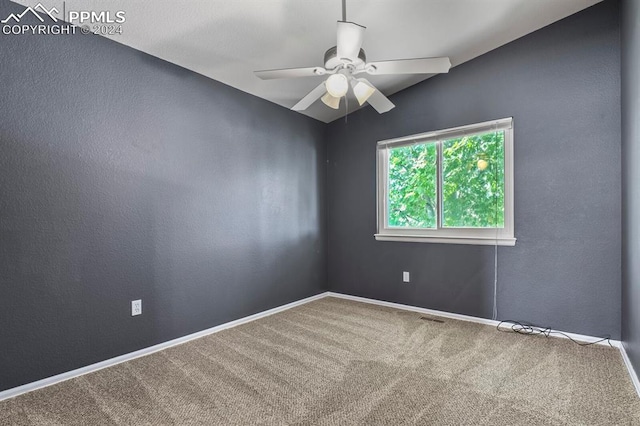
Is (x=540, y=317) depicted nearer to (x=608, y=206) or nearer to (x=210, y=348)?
(x=608, y=206)

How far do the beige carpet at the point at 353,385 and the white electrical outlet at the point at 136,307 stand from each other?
0.34m

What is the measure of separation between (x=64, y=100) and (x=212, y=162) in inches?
44.7

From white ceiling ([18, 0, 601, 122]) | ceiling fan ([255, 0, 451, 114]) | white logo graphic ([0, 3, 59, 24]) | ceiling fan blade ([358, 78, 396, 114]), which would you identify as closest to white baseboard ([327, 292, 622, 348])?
ceiling fan blade ([358, 78, 396, 114])

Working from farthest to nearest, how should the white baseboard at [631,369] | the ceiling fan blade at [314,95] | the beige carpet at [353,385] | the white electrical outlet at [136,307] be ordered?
1. the white electrical outlet at [136,307]
2. the ceiling fan blade at [314,95]
3. the white baseboard at [631,369]
4. the beige carpet at [353,385]

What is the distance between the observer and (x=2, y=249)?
5.91 feet

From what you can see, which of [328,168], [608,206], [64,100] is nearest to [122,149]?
[64,100]

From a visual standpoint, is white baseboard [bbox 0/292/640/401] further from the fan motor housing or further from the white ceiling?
the fan motor housing

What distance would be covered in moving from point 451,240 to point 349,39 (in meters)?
2.27

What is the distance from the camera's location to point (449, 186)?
3.28m

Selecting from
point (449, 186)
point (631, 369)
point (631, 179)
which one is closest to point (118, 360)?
point (449, 186)

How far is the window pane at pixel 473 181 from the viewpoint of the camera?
9.55 ft

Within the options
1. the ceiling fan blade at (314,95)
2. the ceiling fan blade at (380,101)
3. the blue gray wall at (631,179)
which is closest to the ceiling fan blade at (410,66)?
the ceiling fan blade at (380,101)

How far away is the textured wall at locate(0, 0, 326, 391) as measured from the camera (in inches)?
73.8

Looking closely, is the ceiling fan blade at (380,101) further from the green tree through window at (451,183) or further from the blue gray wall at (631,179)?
the blue gray wall at (631,179)
